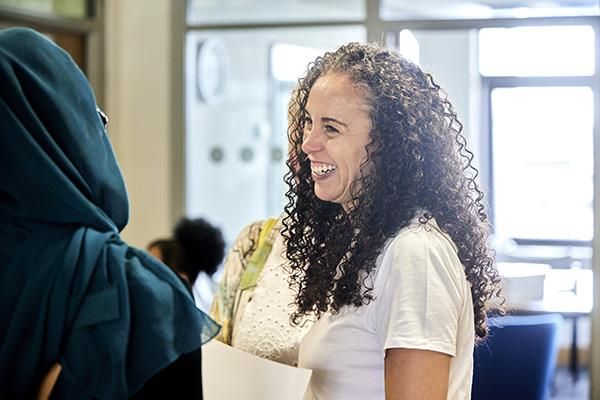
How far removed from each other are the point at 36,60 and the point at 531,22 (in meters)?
4.69

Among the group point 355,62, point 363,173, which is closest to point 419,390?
point 363,173

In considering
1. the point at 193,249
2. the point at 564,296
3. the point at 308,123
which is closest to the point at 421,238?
the point at 308,123

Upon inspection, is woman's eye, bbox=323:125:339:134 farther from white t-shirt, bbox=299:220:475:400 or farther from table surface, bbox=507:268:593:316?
table surface, bbox=507:268:593:316

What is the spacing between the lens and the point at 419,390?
1604 mm

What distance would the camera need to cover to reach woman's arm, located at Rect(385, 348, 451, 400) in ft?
5.26

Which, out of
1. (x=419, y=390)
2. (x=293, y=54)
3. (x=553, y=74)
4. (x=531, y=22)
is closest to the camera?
(x=419, y=390)

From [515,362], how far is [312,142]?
188 centimetres

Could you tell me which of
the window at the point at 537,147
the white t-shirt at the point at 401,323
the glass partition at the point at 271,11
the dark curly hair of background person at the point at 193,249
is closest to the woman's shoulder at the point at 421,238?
→ the white t-shirt at the point at 401,323

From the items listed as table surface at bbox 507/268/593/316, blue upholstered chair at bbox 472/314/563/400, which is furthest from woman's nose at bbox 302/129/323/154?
table surface at bbox 507/268/593/316

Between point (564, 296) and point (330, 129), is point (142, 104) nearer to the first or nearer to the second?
point (564, 296)

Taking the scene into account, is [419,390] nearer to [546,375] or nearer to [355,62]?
[355,62]

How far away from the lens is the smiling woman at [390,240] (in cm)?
163

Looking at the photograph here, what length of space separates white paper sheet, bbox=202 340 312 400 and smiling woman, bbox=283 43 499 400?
5 centimetres

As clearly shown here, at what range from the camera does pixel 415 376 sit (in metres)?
1.61
